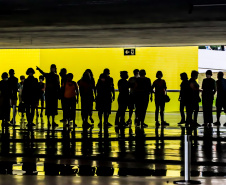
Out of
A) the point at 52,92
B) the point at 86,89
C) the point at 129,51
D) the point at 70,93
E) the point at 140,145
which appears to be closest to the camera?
the point at 140,145

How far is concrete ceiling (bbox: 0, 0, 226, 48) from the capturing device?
1625 cm

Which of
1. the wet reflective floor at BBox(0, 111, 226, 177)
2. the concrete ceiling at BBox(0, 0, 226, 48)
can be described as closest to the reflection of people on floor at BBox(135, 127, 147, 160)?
the wet reflective floor at BBox(0, 111, 226, 177)

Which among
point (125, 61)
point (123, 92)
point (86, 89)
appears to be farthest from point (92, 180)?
point (125, 61)

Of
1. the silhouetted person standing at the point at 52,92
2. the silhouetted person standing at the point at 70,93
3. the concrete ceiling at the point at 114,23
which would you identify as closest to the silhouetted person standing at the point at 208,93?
the concrete ceiling at the point at 114,23

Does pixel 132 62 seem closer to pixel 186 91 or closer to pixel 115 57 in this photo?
pixel 115 57

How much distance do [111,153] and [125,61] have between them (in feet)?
59.2

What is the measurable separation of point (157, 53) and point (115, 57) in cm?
235

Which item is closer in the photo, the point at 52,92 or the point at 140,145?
the point at 140,145

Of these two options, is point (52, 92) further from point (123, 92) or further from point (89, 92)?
point (123, 92)

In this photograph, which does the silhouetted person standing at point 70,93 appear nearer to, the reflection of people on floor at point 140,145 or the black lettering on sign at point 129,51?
the reflection of people on floor at point 140,145

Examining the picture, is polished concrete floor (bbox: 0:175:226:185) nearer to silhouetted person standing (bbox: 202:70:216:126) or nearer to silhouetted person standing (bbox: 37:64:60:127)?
silhouetted person standing (bbox: 37:64:60:127)

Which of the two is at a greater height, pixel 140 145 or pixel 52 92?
pixel 52 92

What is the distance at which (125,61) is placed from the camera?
103ft

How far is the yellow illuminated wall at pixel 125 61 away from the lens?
30781 millimetres
